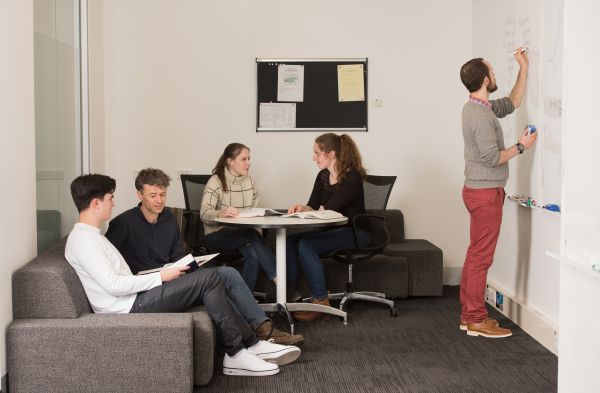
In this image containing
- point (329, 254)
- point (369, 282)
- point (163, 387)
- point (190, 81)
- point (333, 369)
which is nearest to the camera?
point (163, 387)

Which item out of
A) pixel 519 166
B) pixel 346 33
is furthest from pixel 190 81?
pixel 519 166

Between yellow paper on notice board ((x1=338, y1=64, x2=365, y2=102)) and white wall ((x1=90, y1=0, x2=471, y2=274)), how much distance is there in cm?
8

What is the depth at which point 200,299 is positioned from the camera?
4.07m

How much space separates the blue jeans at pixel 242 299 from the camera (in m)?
4.31

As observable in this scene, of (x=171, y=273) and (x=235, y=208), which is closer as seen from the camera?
(x=171, y=273)

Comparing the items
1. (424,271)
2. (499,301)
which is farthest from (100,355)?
(424,271)

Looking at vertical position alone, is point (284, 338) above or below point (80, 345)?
below

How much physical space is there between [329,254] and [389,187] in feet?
2.15

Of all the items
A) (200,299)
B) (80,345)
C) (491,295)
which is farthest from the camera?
(491,295)

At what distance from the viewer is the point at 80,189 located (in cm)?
382

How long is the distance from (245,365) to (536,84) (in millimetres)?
2251

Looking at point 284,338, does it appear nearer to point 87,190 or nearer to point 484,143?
point 87,190

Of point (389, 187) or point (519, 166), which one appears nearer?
point (519, 166)

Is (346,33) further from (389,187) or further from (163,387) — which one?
(163,387)
